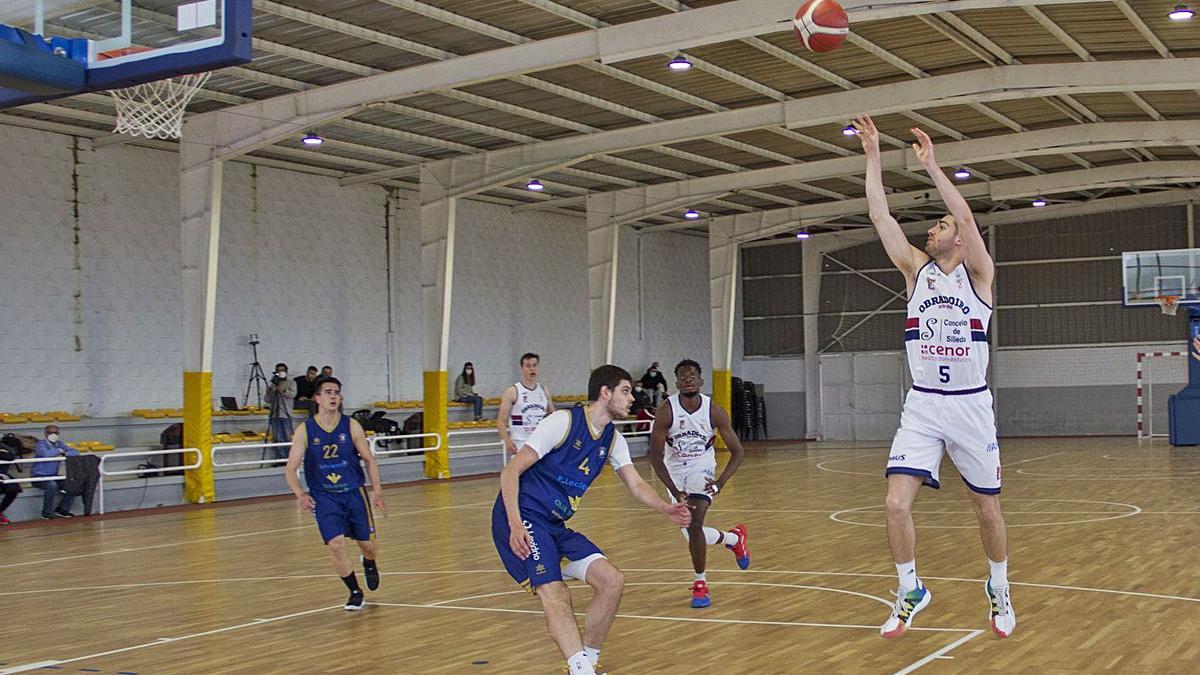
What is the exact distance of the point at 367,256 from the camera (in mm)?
28750

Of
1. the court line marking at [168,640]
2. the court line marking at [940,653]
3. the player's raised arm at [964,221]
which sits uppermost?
the player's raised arm at [964,221]

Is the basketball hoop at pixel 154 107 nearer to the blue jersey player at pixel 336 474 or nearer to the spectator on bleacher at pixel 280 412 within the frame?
the blue jersey player at pixel 336 474

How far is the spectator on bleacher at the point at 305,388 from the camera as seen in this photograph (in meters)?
25.7

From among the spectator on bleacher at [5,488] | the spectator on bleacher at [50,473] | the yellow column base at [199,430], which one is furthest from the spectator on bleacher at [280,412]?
the spectator on bleacher at [5,488]

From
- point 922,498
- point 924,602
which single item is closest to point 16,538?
point 922,498

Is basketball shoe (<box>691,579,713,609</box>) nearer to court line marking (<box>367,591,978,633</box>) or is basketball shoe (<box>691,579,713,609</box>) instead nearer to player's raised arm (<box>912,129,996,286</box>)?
court line marking (<box>367,591,978,633</box>)

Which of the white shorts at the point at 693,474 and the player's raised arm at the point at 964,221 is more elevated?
the player's raised arm at the point at 964,221

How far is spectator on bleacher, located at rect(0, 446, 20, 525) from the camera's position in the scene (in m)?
18.8

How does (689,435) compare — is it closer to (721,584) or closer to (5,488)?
(721,584)

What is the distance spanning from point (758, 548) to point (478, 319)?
18913 millimetres

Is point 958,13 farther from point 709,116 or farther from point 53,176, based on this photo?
point 53,176

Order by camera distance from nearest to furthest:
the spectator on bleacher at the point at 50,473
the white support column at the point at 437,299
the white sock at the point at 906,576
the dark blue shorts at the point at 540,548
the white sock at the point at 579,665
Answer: the white sock at the point at 579,665 → the dark blue shorts at the point at 540,548 → the white sock at the point at 906,576 → the spectator on bleacher at the point at 50,473 → the white support column at the point at 437,299

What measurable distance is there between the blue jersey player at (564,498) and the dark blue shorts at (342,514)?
3378mm

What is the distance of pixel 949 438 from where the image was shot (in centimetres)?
713
